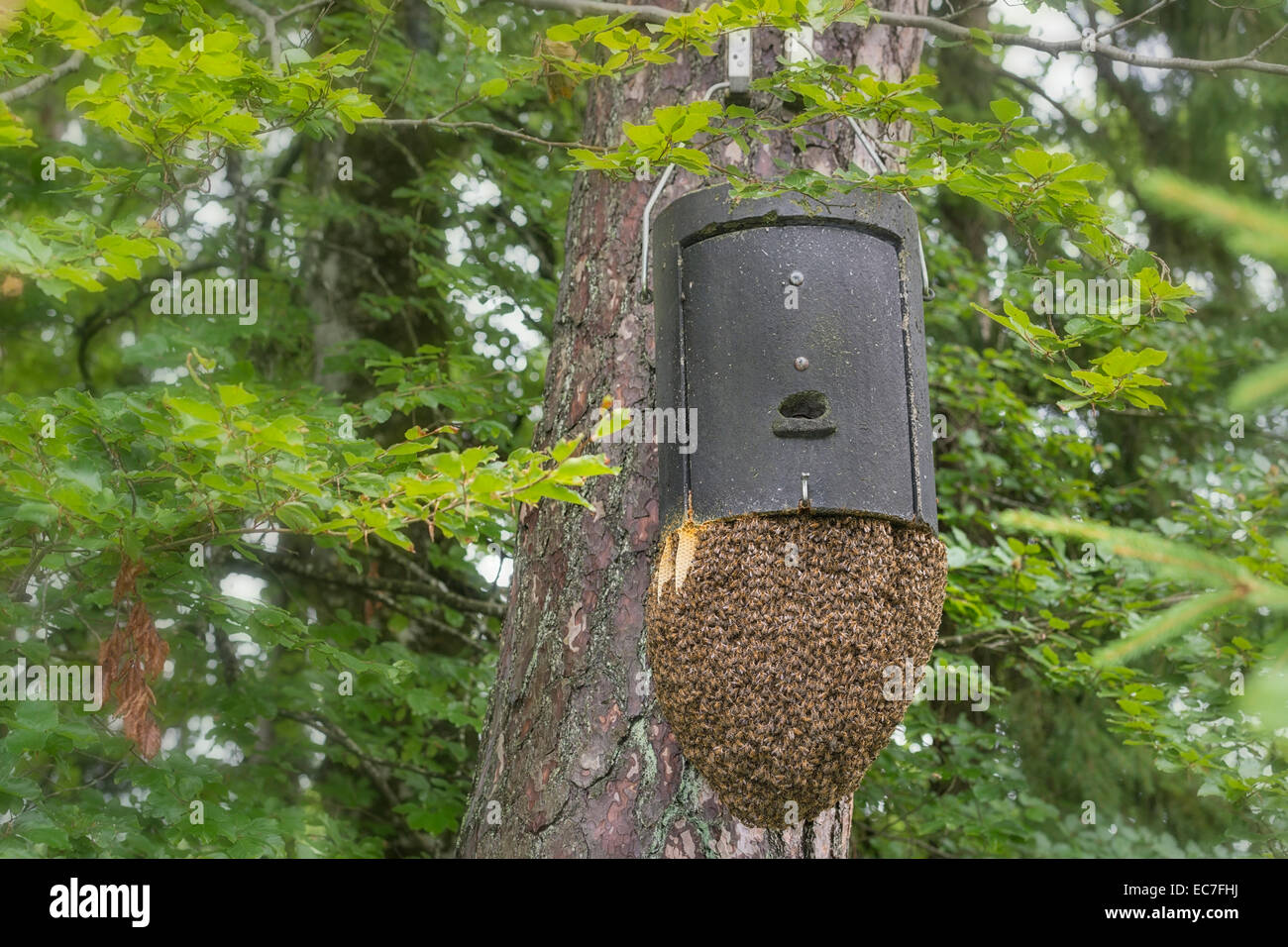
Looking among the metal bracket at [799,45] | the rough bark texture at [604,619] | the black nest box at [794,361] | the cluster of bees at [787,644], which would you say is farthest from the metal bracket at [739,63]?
the cluster of bees at [787,644]

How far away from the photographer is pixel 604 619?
9.09ft

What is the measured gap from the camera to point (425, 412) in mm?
5465

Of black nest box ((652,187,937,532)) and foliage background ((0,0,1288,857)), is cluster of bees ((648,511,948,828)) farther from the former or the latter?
foliage background ((0,0,1288,857))

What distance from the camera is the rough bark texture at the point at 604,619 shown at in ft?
8.60

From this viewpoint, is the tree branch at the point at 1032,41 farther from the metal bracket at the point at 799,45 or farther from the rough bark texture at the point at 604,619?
the rough bark texture at the point at 604,619

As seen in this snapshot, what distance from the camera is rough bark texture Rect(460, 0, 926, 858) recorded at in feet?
8.60

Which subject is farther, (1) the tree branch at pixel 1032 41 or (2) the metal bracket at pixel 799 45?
(2) the metal bracket at pixel 799 45

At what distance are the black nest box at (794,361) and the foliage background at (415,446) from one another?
180 millimetres

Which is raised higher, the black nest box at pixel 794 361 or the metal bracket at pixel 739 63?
the metal bracket at pixel 739 63

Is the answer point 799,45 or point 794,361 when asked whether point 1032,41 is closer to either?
point 799,45

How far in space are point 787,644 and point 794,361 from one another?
555 millimetres

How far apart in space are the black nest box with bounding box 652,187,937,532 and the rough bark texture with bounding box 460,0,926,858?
432 millimetres

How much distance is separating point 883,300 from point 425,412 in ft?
11.2

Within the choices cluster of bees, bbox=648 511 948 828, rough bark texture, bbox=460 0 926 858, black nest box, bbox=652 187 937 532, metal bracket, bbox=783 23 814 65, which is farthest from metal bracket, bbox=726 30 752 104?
cluster of bees, bbox=648 511 948 828
